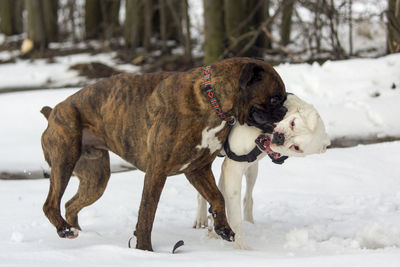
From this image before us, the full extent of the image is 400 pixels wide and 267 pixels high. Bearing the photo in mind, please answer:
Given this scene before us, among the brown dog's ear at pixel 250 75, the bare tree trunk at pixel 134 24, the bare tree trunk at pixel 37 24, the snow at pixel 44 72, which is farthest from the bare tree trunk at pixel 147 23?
the brown dog's ear at pixel 250 75

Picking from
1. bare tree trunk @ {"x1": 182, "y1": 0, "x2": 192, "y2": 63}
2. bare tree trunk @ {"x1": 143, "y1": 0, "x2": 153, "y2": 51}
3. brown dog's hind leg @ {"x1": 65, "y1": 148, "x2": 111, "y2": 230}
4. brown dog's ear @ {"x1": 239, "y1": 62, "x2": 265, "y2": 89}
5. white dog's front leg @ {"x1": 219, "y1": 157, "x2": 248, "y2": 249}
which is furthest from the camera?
bare tree trunk @ {"x1": 143, "y1": 0, "x2": 153, "y2": 51}

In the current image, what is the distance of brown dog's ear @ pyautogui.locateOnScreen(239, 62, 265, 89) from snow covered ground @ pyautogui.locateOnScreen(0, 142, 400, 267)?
1148mm

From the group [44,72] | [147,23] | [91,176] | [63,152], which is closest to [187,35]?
[147,23]

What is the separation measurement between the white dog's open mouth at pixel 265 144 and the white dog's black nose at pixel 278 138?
0.12 metres

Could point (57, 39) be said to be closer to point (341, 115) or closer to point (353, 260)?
point (341, 115)

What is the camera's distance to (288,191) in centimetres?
610

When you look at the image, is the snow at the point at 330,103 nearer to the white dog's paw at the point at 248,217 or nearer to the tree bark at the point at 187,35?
the white dog's paw at the point at 248,217

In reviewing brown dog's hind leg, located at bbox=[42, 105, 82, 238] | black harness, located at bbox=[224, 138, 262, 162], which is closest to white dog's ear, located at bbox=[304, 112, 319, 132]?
black harness, located at bbox=[224, 138, 262, 162]

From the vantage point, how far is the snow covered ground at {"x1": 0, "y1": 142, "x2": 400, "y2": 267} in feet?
11.4

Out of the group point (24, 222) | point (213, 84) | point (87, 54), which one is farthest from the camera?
point (87, 54)

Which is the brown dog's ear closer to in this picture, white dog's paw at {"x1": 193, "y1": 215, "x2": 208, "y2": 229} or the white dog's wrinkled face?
the white dog's wrinkled face

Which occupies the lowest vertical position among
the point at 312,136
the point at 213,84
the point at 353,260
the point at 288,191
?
the point at 288,191

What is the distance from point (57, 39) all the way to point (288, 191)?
13147 mm

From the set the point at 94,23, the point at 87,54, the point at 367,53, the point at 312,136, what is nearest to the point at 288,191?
the point at 312,136
